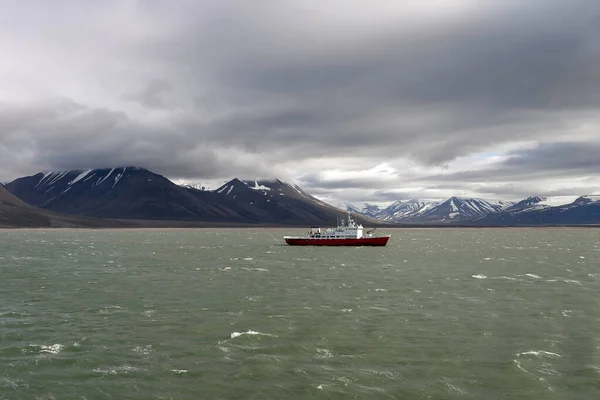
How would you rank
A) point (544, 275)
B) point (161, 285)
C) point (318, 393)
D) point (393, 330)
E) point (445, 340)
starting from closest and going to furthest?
point (318, 393) < point (445, 340) < point (393, 330) < point (161, 285) < point (544, 275)

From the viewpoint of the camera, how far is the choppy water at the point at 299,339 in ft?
94.8

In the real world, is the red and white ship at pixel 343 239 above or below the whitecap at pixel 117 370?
above

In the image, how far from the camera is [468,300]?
57.0 m

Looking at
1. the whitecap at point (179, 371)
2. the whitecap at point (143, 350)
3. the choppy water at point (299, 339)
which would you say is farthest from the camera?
the whitecap at point (143, 350)

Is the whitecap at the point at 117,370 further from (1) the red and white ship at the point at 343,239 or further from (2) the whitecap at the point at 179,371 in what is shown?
(1) the red and white ship at the point at 343,239

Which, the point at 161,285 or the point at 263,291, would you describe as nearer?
the point at 263,291

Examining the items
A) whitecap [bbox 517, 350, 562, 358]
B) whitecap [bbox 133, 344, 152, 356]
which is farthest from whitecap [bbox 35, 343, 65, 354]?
whitecap [bbox 517, 350, 562, 358]

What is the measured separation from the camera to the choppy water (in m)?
28.9

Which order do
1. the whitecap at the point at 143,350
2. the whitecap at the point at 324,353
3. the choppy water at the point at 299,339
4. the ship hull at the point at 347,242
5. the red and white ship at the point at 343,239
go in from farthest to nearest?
the red and white ship at the point at 343,239 < the ship hull at the point at 347,242 < the whitecap at the point at 143,350 < the whitecap at the point at 324,353 < the choppy water at the point at 299,339

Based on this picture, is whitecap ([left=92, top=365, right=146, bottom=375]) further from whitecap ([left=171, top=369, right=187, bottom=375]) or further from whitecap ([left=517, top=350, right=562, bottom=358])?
whitecap ([left=517, top=350, right=562, bottom=358])

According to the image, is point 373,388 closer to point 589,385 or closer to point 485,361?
point 485,361

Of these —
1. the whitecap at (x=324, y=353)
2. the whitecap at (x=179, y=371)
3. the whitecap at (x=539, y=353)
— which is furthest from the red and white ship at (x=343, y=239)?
the whitecap at (x=179, y=371)

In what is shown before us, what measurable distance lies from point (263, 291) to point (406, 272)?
114ft

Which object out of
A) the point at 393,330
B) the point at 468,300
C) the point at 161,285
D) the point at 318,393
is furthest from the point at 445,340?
the point at 161,285
